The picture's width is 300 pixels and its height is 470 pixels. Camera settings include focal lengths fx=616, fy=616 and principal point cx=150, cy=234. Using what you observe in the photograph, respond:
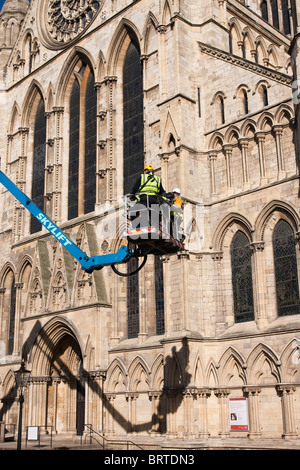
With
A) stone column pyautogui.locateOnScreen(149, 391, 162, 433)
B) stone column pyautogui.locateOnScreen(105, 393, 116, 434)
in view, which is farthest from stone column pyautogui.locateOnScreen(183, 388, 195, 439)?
stone column pyautogui.locateOnScreen(105, 393, 116, 434)

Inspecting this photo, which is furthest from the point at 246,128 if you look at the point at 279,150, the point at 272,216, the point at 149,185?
the point at 149,185

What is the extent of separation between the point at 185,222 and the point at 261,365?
4.87 m

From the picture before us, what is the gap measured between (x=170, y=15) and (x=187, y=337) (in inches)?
446

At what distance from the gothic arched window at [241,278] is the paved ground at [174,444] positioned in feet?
11.4

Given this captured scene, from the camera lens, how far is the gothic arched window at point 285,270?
1711 centimetres

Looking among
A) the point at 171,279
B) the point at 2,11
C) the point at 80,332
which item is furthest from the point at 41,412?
the point at 2,11

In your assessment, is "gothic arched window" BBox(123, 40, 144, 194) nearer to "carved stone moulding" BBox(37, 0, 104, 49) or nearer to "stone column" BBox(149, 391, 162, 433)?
"carved stone moulding" BBox(37, 0, 104, 49)

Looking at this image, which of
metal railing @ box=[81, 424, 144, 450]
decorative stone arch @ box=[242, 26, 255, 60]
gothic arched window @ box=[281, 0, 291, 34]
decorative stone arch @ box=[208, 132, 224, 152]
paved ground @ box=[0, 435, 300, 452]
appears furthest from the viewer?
gothic arched window @ box=[281, 0, 291, 34]

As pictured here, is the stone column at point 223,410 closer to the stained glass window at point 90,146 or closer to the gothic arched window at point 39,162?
the stained glass window at point 90,146

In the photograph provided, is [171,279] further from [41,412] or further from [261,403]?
[41,412]

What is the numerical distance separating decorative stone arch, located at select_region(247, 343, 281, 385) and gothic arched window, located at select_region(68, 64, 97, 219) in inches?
379

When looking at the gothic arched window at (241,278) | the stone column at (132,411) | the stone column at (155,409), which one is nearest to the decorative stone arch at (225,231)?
the gothic arched window at (241,278)

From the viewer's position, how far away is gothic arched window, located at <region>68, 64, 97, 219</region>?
24703 millimetres

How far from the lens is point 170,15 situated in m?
21.7
